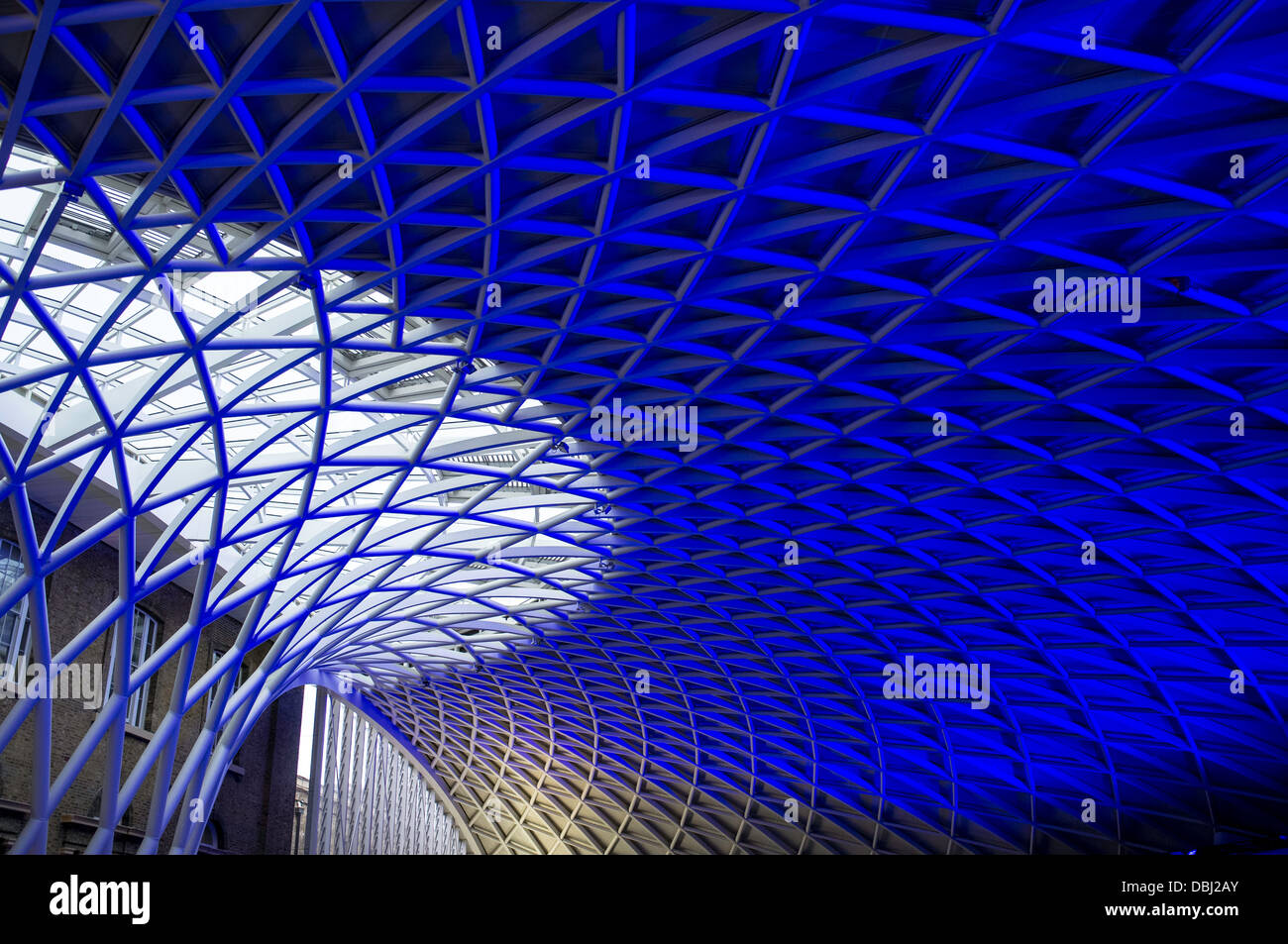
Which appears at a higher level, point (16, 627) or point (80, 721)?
point (16, 627)

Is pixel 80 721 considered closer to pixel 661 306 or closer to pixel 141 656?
pixel 141 656

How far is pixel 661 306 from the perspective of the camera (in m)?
24.3

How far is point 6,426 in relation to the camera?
89.9 feet

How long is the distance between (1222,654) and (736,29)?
38.6 m

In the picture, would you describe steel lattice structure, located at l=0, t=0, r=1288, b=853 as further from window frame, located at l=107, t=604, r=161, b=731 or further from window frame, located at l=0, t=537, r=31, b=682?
window frame, located at l=107, t=604, r=161, b=731

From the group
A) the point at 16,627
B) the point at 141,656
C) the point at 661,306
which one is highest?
the point at 661,306

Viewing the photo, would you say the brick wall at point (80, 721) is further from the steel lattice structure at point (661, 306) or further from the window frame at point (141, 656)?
the steel lattice structure at point (661, 306)

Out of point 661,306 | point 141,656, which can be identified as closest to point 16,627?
point 141,656

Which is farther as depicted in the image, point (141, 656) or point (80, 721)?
point (141, 656)

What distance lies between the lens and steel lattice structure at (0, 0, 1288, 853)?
15.9 m

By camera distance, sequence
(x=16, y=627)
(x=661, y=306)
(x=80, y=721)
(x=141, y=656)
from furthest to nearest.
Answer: (x=141, y=656)
(x=80, y=721)
(x=16, y=627)
(x=661, y=306)

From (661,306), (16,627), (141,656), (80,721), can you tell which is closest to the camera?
(661,306)

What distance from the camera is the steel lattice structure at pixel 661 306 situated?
15945 millimetres

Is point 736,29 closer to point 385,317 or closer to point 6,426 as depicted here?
point 385,317
